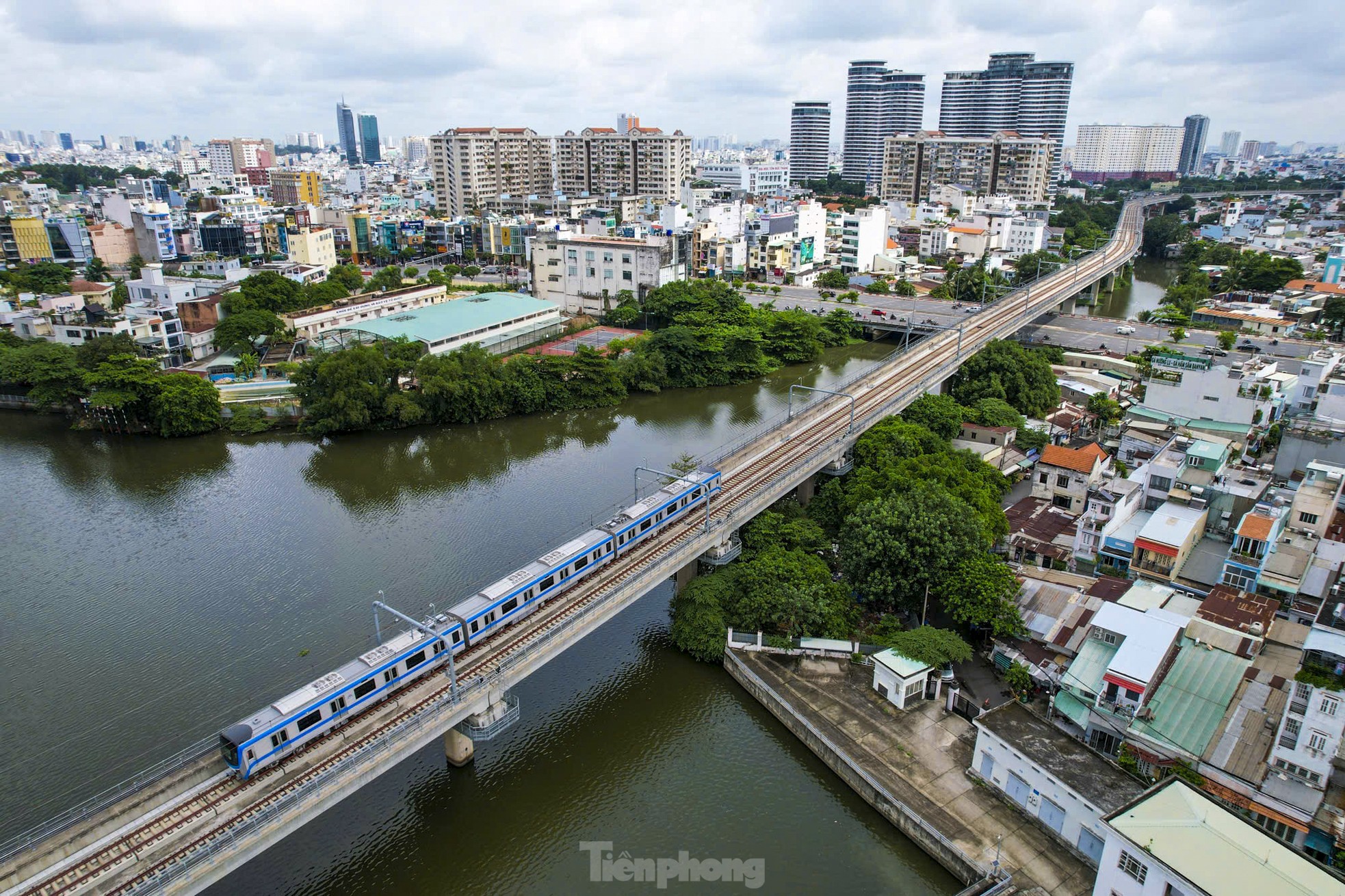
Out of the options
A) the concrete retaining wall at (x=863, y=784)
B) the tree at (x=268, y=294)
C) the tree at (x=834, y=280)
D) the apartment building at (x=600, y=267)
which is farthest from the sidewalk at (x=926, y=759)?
the tree at (x=834, y=280)

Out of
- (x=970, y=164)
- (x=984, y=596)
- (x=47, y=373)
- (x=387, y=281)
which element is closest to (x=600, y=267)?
(x=387, y=281)

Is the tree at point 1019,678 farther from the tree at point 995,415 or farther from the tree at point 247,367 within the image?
the tree at point 247,367

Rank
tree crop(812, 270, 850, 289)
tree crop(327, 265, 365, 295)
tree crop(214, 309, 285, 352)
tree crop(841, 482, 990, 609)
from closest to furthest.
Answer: tree crop(841, 482, 990, 609) < tree crop(214, 309, 285, 352) < tree crop(327, 265, 365, 295) < tree crop(812, 270, 850, 289)

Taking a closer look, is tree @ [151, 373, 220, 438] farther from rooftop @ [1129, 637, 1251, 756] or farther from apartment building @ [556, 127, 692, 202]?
apartment building @ [556, 127, 692, 202]

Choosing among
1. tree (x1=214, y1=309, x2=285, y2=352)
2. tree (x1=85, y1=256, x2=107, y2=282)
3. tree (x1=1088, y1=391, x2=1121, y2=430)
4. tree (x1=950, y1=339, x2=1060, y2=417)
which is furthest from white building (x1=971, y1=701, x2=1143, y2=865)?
tree (x1=85, y1=256, x2=107, y2=282)

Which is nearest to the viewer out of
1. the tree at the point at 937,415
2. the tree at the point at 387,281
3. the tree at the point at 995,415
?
the tree at the point at 937,415

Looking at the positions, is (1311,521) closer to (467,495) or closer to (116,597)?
(467,495)
